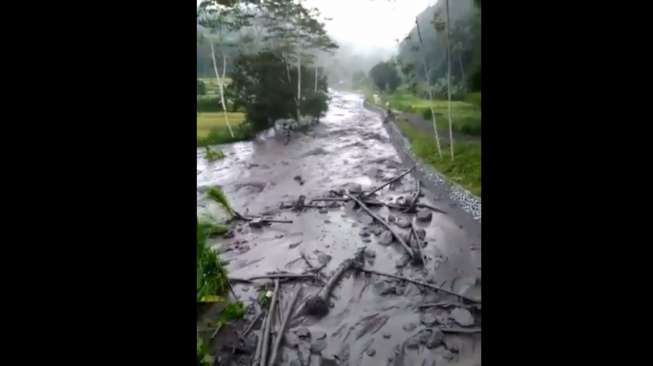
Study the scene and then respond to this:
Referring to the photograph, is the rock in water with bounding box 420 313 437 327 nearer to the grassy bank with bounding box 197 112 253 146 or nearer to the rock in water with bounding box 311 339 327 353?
the rock in water with bounding box 311 339 327 353

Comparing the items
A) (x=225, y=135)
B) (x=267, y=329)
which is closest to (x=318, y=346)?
(x=267, y=329)

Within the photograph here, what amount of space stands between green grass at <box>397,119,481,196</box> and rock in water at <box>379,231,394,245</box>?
0.32m

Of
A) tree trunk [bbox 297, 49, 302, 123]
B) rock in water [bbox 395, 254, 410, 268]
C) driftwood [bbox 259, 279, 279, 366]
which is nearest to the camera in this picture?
driftwood [bbox 259, 279, 279, 366]

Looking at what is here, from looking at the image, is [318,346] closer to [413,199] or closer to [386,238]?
[386,238]

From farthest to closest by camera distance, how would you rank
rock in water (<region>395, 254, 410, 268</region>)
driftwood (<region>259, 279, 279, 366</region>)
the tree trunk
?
1. the tree trunk
2. rock in water (<region>395, 254, 410, 268</region>)
3. driftwood (<region>259, 279, 279, 366</region>)

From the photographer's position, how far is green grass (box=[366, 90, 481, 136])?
4.91 ft

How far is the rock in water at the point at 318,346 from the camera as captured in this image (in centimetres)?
137

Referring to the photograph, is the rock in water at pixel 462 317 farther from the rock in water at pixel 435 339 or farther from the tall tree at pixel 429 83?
the tall tree at pixel 429 83

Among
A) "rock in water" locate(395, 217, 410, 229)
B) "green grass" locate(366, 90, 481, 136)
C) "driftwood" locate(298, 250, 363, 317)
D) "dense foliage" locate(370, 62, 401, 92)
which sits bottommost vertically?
"driftwood" locate(298, 250, 363, 317)

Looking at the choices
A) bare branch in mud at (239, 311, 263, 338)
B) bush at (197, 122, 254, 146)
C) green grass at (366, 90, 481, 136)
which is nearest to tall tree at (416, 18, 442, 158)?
green grass at (366, 90, 481, 136)
